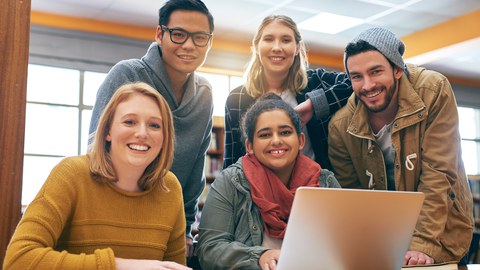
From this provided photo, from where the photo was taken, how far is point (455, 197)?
2.08 m

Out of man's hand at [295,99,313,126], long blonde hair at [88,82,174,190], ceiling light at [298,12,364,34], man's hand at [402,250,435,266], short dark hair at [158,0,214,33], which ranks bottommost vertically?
man's hand at [402,250,435,266]

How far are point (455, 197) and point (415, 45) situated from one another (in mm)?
5266

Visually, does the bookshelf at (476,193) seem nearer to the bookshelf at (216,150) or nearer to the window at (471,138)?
the window at (471,138)

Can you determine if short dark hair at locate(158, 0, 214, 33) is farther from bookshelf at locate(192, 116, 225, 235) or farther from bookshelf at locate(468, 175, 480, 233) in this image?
A: bookshelf at locate(468, 175, 480, 233)

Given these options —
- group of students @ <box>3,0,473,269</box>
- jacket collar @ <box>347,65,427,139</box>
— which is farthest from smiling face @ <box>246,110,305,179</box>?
jacket collar @ <box>347,65,427,139</box>

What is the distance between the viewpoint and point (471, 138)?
9414 millimetres

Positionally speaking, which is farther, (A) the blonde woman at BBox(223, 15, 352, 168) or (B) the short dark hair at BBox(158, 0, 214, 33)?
(A) the blonde woman at BBox(223, 15, 352, 168)

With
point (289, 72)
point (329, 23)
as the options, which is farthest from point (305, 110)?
point (329, 23)

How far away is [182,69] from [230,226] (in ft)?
2.35

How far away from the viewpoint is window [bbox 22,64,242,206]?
6.29 meters

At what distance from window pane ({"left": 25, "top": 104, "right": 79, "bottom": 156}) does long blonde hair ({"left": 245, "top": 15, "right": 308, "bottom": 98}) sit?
14.5 feet

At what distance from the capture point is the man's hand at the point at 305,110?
2260mm

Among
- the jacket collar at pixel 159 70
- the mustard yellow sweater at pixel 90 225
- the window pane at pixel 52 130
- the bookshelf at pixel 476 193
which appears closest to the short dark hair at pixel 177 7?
the jacket collar at pixel 159 70

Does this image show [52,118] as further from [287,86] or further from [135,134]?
[135,134]
